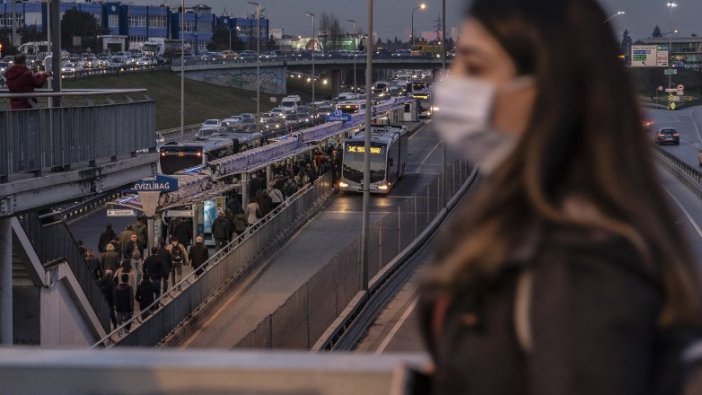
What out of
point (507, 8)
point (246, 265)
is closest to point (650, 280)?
point (507, 8)

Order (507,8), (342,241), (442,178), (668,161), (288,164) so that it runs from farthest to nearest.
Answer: (668,161)
(288,164)
(442,178)
(342,241)
(507,8)

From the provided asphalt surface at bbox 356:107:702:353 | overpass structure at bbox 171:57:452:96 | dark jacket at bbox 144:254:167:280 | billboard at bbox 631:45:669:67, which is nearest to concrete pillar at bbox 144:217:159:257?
dark jacket at bbox 144:254:167:280

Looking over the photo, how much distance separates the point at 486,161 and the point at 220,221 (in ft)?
107

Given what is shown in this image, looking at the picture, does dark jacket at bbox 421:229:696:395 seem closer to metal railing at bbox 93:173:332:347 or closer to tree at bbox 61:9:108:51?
metal railing at bbox 93:173:332:347

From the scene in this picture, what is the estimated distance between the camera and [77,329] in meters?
20.7

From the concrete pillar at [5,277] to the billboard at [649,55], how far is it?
259 feet

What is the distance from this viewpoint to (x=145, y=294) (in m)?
24.5

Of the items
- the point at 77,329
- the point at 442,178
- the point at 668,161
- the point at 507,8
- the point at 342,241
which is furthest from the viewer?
the point at 668,161

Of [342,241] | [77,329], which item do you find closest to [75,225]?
[342,241]

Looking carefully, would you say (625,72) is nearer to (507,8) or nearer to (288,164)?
(507,8)

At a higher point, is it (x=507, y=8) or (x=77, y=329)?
(x=507, y=8)

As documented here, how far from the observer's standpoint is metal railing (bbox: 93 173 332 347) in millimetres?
21769

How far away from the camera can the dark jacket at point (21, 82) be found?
51.6 ft

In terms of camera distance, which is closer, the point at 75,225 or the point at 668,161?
the point at 75,225
